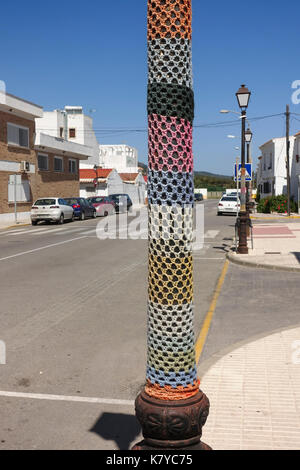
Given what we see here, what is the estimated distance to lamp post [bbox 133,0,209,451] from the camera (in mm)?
2791

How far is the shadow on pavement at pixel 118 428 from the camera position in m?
4.12

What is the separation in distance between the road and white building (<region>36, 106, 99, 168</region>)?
53.9 m

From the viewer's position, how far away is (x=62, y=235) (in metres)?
23.2

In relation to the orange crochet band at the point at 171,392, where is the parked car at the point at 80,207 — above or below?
above

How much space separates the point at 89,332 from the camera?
736 centimetres

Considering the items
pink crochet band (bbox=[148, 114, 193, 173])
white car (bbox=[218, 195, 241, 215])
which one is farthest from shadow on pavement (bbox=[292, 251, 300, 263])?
white car (bbox=[218, 195, 241, 215])

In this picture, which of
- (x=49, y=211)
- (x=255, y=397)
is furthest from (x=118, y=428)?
(x=49, y=211)

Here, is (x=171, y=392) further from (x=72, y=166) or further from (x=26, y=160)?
(x=72, y=166)

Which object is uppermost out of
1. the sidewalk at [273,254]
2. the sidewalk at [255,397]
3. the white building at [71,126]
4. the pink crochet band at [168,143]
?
the white building at [71,126]

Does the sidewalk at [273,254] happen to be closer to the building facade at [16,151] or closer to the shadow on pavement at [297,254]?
the shadow on pavement at [297,254]

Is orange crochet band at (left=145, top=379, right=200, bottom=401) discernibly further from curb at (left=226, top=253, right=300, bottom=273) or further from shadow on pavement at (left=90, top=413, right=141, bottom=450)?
curb at (left=226, top=253, right=300, bottom=273)

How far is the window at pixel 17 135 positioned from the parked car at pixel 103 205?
7153mm

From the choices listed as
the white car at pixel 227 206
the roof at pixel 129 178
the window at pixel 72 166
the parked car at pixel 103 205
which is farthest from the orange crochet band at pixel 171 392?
the roof at pixel 129 178
